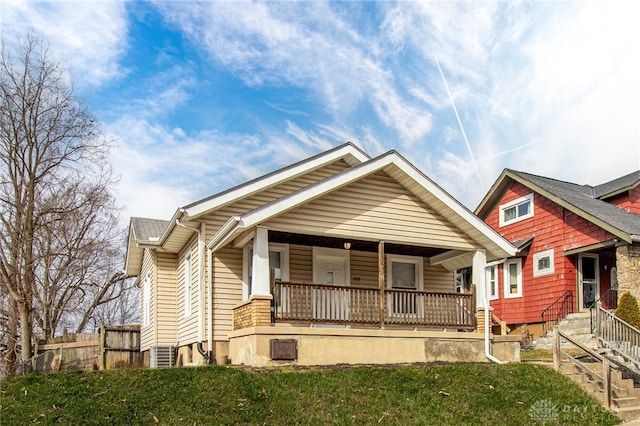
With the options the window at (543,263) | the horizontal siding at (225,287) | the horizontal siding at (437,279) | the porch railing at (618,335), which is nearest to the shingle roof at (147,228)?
the horizontal siding at (225,287)

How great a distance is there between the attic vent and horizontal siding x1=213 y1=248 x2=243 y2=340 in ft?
8.38

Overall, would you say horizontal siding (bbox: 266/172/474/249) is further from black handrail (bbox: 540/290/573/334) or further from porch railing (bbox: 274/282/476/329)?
black handrail (bbox: 540/290/573/334)

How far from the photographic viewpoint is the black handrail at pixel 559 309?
23469 mm

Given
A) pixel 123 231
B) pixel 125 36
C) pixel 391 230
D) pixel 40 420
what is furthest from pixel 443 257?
pixel 123 231

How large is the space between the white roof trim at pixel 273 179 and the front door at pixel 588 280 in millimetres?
10517

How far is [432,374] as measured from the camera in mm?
13406

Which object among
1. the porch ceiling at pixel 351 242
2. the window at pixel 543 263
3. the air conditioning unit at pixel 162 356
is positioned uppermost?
the porch ceiling at pixel 351 242

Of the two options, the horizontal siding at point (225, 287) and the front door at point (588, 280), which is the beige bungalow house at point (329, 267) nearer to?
the horizontal siding at point (225, 287)

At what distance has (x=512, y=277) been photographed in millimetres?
26672

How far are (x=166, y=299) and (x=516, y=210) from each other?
15.0 meters

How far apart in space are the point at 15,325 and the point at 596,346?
66.2 ft

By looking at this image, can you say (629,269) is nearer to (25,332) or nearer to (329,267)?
(329,267)

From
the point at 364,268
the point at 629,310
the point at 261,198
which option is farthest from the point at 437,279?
the point at 629,310

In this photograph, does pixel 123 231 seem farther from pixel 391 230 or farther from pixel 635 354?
pixel 635 354
